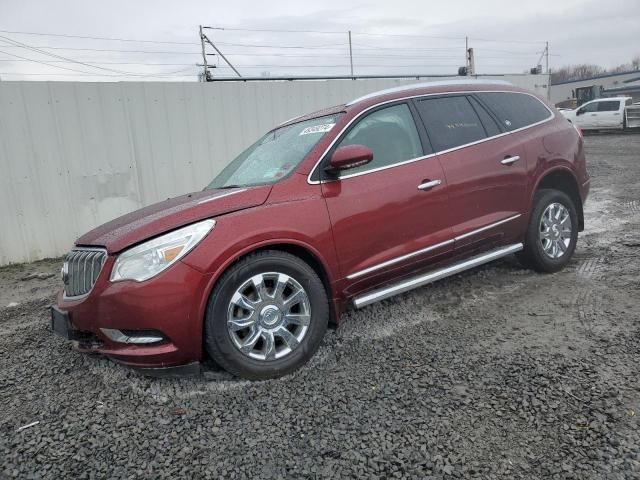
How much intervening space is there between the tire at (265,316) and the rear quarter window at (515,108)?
7.99 ft

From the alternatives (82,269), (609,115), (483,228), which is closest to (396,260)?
(483,228)

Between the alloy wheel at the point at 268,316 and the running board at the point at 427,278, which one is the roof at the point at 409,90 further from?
the alloy wheel at the point at 268,316

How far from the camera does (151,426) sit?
2660 mm

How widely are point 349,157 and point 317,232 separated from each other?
0.54 metres

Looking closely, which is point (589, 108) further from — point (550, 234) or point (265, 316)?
point (265, 316)

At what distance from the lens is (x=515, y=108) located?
4547mm

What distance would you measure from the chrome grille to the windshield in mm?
1117

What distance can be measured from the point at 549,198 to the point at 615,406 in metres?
2.43

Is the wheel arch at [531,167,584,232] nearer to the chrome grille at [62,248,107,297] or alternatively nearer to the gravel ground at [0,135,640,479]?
the gravel ground at [0,135,640,479]

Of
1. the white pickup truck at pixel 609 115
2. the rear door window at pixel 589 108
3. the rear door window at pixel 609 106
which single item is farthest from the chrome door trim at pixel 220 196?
the rear door window at pixel 589 108

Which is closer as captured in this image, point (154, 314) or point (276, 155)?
point (154, 314)

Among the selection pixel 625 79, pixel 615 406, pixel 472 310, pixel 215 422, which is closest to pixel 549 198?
pixel 472 310

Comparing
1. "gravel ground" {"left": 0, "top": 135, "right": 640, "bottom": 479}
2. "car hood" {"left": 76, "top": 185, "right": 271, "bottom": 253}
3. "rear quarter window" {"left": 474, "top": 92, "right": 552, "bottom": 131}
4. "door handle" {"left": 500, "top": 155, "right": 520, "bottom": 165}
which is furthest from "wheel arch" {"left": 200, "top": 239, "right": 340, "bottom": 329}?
"rear quarter window" {"left": 474, "top": 92, "right": 552, "bottom": 131}

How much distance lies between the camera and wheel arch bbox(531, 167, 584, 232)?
4.59 m
